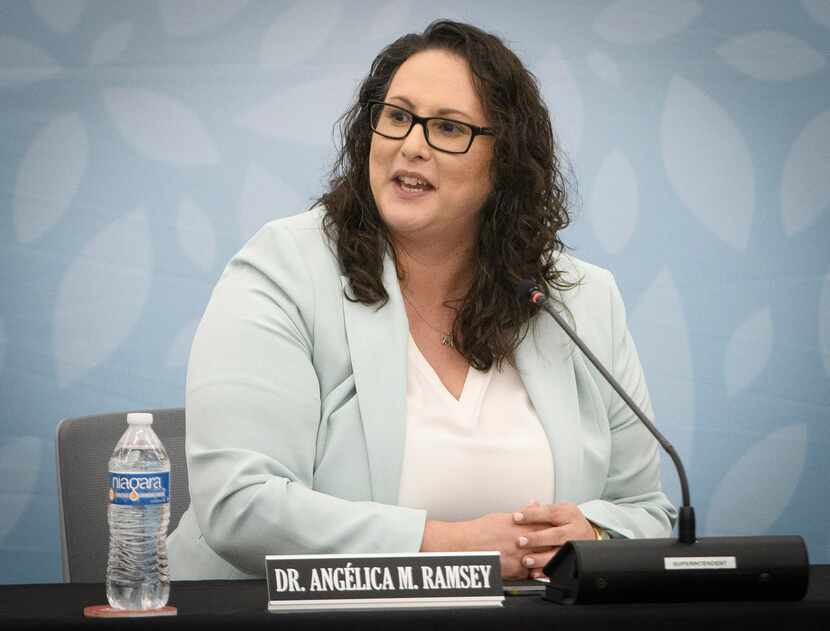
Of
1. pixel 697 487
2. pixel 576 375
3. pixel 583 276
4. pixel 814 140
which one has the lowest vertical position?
pixel 697 487

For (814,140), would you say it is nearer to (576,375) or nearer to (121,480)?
(576,375)

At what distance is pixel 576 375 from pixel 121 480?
3.35ft

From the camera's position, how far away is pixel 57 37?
3348 mm

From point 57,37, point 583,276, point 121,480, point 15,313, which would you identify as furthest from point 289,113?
point 121,480

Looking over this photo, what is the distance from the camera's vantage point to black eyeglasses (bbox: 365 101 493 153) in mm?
2111

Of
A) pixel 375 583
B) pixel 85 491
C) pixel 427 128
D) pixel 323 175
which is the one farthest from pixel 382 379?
pixel 323 175

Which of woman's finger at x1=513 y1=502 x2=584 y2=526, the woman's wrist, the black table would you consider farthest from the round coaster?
woman's finger at x1=513 y1=502 x2=584 y2=526

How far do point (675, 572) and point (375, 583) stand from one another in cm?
34

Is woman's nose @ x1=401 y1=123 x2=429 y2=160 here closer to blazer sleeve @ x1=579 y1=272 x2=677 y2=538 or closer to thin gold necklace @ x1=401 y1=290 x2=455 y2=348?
thin gold necklace @ x1=401 y1=290 x2=455 y2=348

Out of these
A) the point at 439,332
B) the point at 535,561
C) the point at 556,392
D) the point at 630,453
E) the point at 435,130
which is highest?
the point at 435,130

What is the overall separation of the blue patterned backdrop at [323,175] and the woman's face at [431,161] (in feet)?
4.11

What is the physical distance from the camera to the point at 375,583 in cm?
129

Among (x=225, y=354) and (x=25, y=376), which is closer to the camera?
(x=225, y=354)

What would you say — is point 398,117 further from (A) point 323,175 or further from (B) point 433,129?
(A) point 323,175
